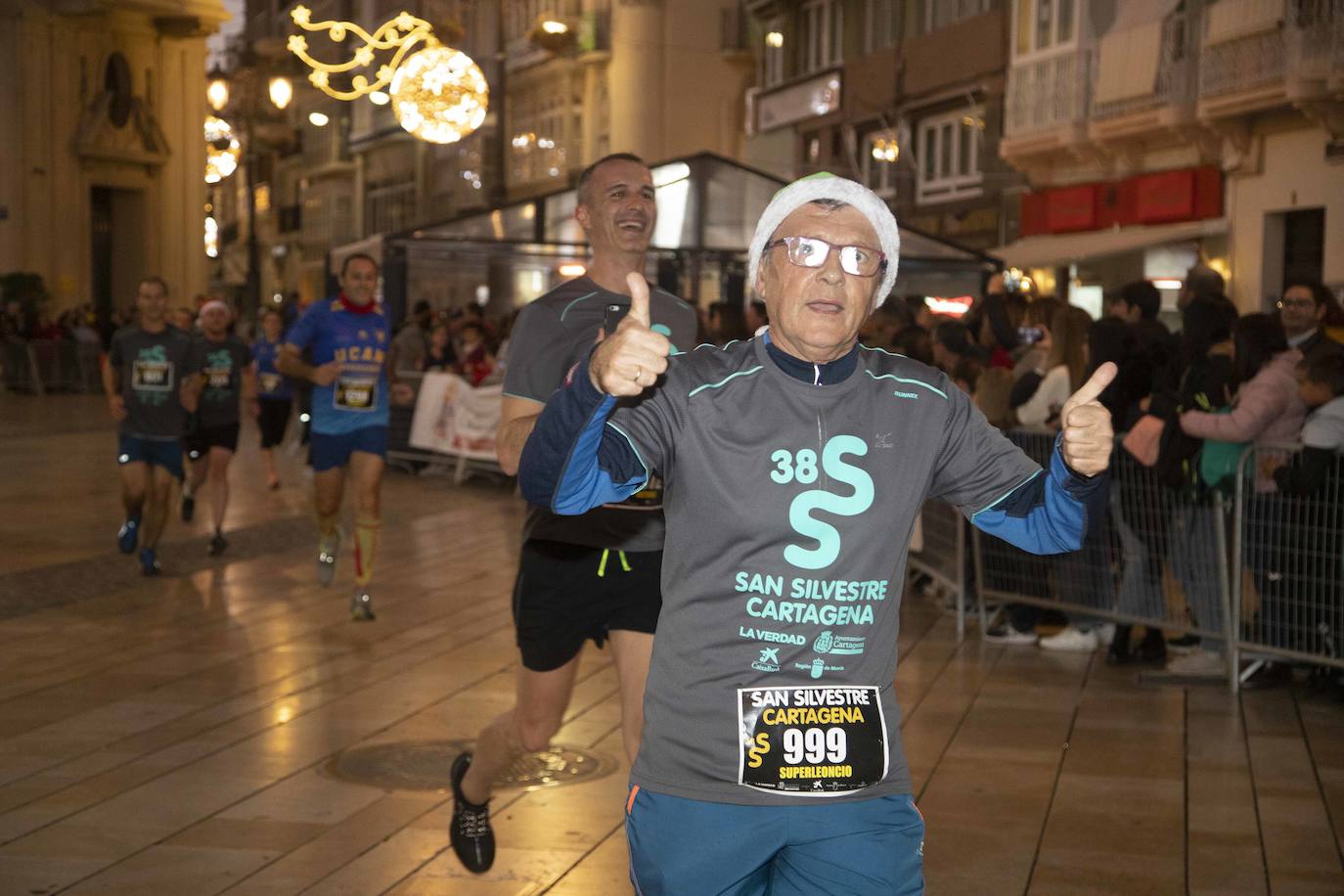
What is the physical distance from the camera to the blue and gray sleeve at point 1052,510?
126 inches

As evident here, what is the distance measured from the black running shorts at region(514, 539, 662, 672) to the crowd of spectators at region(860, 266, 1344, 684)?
2995 millimetres

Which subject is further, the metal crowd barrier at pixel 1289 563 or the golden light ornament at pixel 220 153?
the golden light ornament at pixel 220 153

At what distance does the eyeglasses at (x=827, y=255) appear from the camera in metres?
3.22

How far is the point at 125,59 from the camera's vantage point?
4472cm

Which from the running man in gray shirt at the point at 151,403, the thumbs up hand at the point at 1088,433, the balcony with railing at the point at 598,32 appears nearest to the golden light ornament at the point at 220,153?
the running man in gray shirt at the point at 151,403

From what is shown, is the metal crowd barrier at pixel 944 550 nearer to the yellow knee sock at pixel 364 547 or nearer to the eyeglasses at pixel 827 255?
the yellow knee sock at pixel 364 547

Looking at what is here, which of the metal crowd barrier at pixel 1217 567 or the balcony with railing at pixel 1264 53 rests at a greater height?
the balcony with railing at pixel 1264 53

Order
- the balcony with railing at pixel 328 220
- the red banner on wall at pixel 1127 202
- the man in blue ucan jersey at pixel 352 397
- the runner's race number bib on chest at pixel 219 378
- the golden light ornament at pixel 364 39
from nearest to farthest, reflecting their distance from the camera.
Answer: the man in blue ucan jersey at pixel 352 397 < the golden light ornament at pixel 364 39 < the runner's race number bib on chest at pixel 219 378 < the red banner on wall at pixel 1127 202 < the balcony with railing at pixel 328 220

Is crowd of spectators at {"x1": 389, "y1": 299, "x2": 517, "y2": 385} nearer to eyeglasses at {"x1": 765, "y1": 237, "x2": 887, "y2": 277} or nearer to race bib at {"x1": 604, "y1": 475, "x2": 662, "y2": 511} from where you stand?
race bib at {"x1": 604, "y1": 475, "x2": 662, "y2": 511}

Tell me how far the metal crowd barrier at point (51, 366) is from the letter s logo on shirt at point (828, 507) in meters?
34.1

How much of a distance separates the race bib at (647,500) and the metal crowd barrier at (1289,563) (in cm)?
413

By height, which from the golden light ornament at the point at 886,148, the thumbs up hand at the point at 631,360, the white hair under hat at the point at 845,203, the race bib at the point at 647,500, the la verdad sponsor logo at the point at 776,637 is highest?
the golden light ornament at the point at 886,148

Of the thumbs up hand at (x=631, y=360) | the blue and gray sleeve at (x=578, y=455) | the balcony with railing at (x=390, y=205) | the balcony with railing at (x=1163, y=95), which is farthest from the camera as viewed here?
the balcony with railing at (x=390, y=205)

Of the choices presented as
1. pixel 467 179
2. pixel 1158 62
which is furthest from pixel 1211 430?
pixel 467 179
